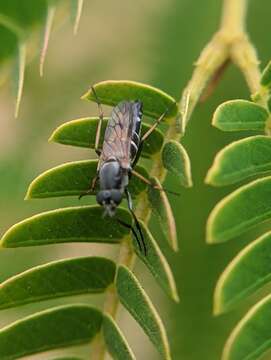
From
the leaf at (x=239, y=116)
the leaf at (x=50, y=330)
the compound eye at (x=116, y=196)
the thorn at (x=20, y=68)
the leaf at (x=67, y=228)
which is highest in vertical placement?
the thorn at (x=20, y=68)

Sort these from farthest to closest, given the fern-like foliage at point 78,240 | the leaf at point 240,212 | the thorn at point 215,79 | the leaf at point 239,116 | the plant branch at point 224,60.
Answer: the thorn at point 215,79 → the plant branch at point 224,60 → the fern-like foliage at point 78,240 → the leaf at point 239,116 → the leaf at point 240,212

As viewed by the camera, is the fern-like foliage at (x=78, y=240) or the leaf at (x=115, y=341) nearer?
the leaf at (x=115, y=341)

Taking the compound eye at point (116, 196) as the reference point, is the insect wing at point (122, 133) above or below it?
above

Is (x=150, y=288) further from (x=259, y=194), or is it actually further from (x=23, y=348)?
(x=259, y=194)

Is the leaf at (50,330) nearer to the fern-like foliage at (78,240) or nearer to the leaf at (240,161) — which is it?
the fern-like foliage at (78,240)

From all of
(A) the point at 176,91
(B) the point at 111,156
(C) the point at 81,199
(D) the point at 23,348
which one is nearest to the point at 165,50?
(A) the point at 176,91

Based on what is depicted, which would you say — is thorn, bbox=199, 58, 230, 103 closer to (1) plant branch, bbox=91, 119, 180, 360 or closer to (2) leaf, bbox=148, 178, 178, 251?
(1) plant branch, bbox=91, 119, 180, 360

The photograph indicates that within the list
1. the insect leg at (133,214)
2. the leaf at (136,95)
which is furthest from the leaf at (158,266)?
the leaf at (136,95)
